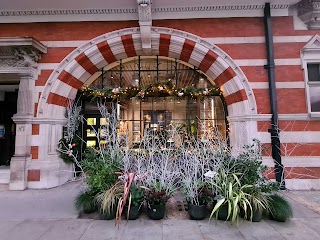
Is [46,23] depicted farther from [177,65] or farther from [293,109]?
[293,109]

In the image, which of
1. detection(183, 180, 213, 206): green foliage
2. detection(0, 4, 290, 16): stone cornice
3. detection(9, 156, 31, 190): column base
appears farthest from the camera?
detection(0, 4, 290, 16): stone cornice

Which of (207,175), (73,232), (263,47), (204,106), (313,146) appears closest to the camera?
(73,232)

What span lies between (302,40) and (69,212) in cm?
807

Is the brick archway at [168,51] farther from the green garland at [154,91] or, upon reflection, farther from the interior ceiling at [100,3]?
the interior ceiling at [100,3]

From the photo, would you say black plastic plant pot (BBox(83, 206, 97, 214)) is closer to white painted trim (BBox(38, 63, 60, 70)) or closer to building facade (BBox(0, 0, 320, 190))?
building facade (BBox(0, 0, 320, 190))

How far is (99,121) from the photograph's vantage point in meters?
7.86

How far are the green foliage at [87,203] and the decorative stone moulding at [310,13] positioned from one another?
793 centimetres

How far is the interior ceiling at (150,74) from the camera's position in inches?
300

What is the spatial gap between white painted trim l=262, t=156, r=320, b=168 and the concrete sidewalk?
172 centimetres

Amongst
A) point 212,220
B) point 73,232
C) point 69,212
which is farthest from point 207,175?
point 69,212

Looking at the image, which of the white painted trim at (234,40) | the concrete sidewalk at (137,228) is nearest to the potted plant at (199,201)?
the concrete sidewalk at (137,228)

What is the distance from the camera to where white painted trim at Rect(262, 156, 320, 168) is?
5.94m

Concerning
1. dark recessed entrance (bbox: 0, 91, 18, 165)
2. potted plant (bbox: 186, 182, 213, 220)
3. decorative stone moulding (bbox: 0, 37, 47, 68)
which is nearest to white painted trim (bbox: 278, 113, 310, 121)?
potted plant (bbox: 186, 182, 213, 220)

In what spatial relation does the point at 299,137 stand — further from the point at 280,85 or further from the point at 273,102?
the point at 280,85
